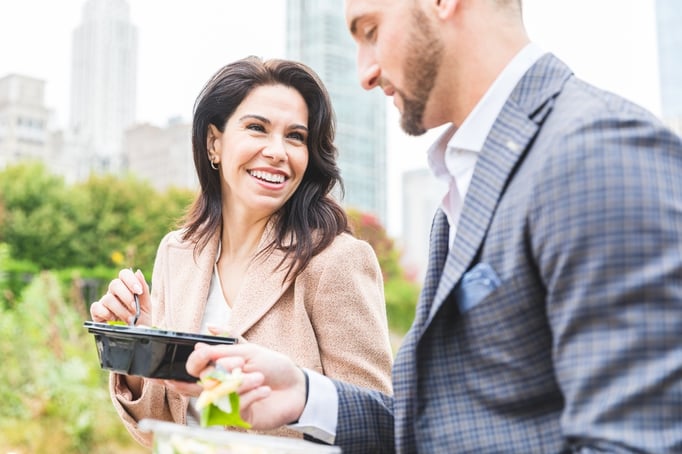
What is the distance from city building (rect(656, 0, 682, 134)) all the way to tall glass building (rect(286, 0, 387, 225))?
41.3 feet

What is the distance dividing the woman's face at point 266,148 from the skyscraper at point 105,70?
285 feet

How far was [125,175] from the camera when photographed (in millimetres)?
19312

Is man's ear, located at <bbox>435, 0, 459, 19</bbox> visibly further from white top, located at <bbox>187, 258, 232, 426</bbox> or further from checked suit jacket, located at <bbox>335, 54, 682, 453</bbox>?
white top, located at <bbox>187, 258, 232, 426</bbox>

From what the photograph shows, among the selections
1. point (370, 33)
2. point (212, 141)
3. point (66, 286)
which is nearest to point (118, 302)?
point (212, 141)

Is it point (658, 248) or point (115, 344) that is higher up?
point (658, 248)

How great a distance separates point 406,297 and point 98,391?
359 inches

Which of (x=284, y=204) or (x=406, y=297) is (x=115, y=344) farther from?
(x=406, y=297)

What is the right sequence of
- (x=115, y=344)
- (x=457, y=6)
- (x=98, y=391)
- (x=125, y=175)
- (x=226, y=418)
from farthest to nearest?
(x=125, y=175), (x=98, y=391), (x=115, y=344), (x=457, y=6), (x=226, y=418)

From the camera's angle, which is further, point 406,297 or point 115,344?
point 406,297

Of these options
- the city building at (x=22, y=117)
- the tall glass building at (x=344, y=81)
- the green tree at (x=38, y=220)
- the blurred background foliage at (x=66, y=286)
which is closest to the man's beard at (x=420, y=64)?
the blurred background foliage at (x=66, y=286)

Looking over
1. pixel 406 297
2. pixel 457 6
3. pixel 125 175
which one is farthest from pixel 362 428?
pixel 125 175

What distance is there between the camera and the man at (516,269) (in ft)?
2.89

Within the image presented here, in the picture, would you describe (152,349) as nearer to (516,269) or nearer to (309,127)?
(516,269)

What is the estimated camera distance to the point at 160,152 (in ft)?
→ 143
